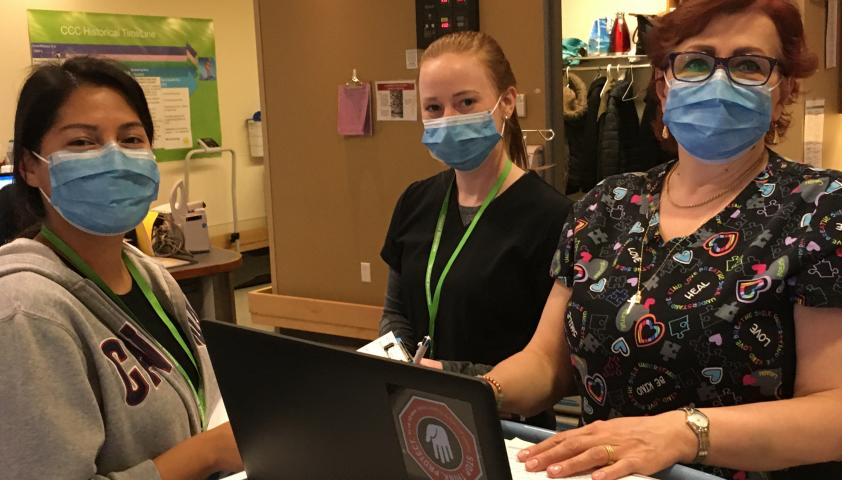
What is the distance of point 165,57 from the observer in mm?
6113

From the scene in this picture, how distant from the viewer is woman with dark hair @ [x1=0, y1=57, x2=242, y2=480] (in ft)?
3.82

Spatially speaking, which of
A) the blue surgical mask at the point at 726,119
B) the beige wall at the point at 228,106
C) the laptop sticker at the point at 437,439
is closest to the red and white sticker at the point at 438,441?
the laptop sticker at the point at 437,439

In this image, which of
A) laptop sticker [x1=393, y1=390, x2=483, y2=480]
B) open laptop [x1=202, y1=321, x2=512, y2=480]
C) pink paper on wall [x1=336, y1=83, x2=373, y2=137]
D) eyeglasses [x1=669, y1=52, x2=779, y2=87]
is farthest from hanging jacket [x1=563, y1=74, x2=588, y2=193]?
laptop sticker [x1=393, y1=390, x2=483, y2=480]

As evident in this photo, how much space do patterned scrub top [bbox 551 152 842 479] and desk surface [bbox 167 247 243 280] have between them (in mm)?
2303

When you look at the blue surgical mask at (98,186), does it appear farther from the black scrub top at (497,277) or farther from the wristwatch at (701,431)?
the wristwatch at (701,431)

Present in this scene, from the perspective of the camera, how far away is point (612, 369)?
53.9 inches

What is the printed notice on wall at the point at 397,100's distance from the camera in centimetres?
410

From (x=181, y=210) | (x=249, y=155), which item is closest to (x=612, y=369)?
(x=181, y=210)

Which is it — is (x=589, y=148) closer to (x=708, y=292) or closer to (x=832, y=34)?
(x=832, y=34)

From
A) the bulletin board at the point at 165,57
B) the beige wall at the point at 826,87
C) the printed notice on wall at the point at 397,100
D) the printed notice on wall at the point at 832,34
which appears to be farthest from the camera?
the bulletin board at the point at 165,57

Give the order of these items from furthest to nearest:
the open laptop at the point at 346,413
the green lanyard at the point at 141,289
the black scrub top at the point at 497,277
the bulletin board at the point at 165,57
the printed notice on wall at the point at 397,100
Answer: the bulletin board at the point at 165,57 < the printed notice on wall at the point at 397,100 < the black scrub top at the point at 497,277 < the green lanyard at the point at 141,289 < the open laptop at the point at 346,413

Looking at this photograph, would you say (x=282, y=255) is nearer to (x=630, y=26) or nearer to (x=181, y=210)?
(x=181, y=210)

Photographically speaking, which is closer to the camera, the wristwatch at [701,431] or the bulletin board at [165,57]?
the wristwatch at [701,431]

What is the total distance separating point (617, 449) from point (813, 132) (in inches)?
106
